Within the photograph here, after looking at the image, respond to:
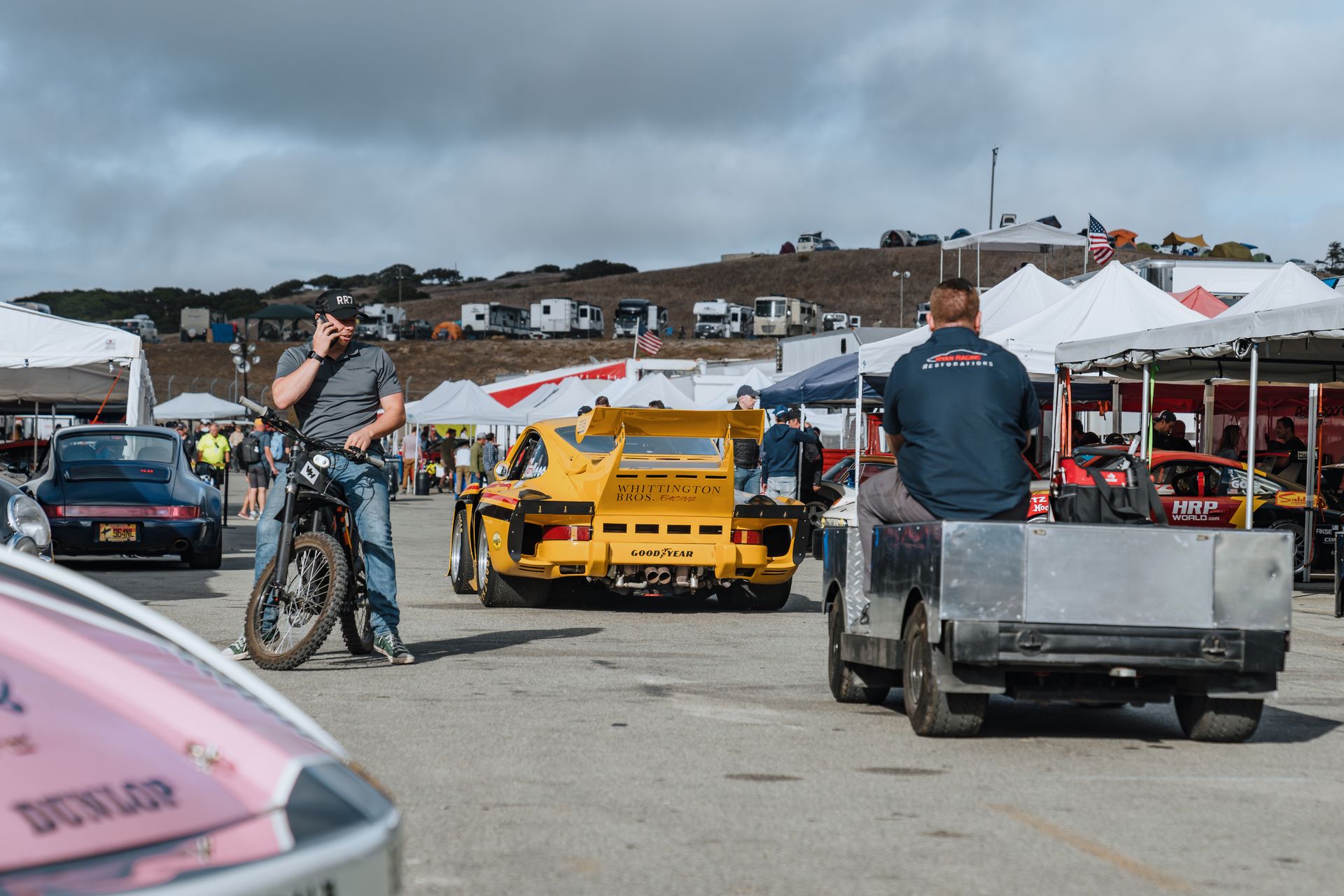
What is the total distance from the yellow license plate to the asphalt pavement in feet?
21.8

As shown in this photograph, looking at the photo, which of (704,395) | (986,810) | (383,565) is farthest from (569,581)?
(704,395)

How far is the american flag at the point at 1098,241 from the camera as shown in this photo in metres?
28.9

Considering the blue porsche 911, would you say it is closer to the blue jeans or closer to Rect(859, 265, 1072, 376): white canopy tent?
the blue jeans

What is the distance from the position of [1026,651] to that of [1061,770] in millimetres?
466

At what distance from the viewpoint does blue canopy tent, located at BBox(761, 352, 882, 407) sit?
72.3 ft

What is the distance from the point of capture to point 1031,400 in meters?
6.66

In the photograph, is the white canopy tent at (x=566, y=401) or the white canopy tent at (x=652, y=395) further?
the white canopy tent at (x=566, y=401)

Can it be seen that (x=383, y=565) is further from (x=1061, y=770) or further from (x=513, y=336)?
(x=513, y=336)

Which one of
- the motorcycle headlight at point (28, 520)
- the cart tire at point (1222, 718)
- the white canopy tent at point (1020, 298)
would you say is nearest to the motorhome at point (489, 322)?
the white canopy tent at point (1020, 298)

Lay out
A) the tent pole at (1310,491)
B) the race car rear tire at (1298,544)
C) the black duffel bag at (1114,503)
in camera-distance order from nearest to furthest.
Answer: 1. the black duffel bag at (1114,503)
2. the tent pole at (1310,491)
3. the race car rear tire at (1298,544)

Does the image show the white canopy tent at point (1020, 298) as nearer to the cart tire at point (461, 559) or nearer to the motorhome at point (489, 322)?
the cart tire at point (461, 559)

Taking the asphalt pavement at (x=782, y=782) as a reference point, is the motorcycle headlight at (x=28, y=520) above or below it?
A: above

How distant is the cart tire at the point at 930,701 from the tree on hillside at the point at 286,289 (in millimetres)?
175229

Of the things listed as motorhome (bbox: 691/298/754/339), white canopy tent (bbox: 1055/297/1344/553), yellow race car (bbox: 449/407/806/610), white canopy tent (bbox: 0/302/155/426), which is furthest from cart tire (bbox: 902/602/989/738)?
motorhome (bbox: 691/298/754/339)
